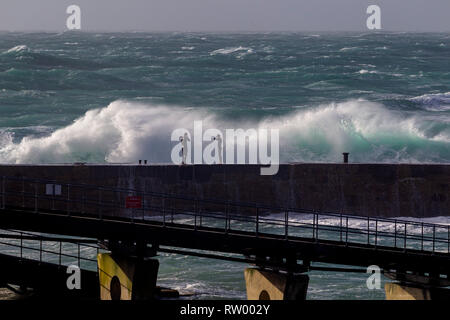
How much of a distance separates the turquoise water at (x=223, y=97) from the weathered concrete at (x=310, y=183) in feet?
32.2

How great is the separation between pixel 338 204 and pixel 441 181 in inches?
112

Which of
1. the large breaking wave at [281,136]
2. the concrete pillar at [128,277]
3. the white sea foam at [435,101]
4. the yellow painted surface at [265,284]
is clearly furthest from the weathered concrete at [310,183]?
the white sea foam at [435,101]

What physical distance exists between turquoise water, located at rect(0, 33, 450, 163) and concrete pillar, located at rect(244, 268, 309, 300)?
2226 centimetres

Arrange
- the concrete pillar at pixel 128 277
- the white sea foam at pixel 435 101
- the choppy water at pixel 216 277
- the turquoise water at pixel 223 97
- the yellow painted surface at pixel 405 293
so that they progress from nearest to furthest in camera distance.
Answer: the concrete pillar at pixel 128 277, the yellow painted surface at pixel 405 293, the choppy water at pixel 216 277, the turquoise water at pixel 223 97, the white sea foam at pixel 435 101

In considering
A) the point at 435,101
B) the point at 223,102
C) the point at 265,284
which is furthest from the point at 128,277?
the point at 435,101

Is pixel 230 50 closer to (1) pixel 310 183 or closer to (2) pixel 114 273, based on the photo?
(1) pixel 310 183

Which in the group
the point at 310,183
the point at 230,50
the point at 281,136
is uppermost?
the point at 230,50

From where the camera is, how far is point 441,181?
34812mm

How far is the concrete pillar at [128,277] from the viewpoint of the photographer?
20.8 m

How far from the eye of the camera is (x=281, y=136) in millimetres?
47062

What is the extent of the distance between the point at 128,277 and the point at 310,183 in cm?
1389

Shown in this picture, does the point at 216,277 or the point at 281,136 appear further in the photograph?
the point at 281,136

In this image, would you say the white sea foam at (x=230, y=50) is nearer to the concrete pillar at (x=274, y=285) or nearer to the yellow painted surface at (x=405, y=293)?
the yellow painted surface at (x=405, y=293)

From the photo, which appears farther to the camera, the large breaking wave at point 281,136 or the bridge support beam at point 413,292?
the large breaking wave at point 281,136
